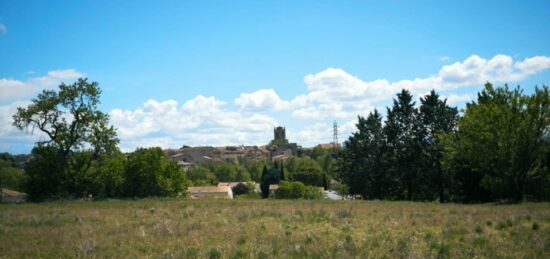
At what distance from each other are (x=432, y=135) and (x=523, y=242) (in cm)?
4103

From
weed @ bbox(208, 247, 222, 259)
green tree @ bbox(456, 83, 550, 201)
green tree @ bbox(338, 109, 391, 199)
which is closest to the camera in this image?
weed @ bbox(208, 247, 222, 259)

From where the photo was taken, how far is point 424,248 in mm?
11203

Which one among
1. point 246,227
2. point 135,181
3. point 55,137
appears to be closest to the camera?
point 246,227

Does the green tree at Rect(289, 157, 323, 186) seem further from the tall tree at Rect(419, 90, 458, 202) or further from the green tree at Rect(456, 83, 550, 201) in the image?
the green tree at Rect(456, 83, 550, 201)

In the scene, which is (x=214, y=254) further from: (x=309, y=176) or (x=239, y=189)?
(x=309, y=176)

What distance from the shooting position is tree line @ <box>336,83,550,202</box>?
33625 mm

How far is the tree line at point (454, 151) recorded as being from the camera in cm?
3362

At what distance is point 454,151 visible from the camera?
38969 mm

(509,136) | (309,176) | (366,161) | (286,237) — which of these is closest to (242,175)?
(309,176)

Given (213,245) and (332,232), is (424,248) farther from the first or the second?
(213,245)

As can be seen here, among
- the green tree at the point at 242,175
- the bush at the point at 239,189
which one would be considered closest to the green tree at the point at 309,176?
the bush at the point at 239,189

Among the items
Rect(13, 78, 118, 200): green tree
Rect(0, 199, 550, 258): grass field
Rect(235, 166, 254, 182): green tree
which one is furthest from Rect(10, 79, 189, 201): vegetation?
Rect(235, 166, 254, 182): green tree

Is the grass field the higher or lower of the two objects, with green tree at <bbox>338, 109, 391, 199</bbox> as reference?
A: lower

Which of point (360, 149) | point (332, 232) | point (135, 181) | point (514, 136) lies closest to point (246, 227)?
point (332, 232)
